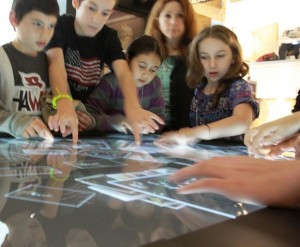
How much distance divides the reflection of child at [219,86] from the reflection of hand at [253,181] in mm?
637

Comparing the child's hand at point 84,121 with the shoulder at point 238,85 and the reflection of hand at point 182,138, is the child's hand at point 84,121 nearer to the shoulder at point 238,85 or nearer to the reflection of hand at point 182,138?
the reflection of hand at point 182,138

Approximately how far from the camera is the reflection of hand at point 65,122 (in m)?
0.86

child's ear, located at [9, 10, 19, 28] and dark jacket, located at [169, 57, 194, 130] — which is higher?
child's ear, located at [9, 10, 19, 28]

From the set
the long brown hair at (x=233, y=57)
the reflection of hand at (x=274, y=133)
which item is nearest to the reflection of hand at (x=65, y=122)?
the reflection of hand at (x=274, y=133)

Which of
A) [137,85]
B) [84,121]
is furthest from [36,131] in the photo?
[137,85]

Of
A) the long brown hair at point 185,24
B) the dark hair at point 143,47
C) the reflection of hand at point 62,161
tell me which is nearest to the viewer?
the reflection of hand at point 62,161

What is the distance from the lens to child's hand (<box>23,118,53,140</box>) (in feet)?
2.74

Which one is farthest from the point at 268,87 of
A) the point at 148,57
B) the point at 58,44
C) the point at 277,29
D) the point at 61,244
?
the point at 61,244

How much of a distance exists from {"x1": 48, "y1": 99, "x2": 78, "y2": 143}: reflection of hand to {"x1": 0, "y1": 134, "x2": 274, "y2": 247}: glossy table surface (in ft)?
0.86

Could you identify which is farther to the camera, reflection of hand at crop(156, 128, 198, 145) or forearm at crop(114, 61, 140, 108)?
forearm at crop(114, 61, 140, 108)

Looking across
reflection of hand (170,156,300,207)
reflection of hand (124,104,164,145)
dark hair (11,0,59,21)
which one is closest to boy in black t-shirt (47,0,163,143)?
reflection of hand (124,104,164,145)

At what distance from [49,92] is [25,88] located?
8 centimetres

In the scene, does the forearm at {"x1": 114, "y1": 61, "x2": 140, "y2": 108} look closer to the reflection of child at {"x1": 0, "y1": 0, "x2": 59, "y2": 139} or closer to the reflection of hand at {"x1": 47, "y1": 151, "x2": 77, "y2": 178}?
the reflection of child at {"x1": 0, "y1": 0, "x2": 59, "y2": 139}

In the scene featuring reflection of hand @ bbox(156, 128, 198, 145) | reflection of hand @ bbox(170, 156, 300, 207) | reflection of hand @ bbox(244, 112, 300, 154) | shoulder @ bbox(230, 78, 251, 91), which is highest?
shoulder @ bbox(230, 78, 251, 91)
